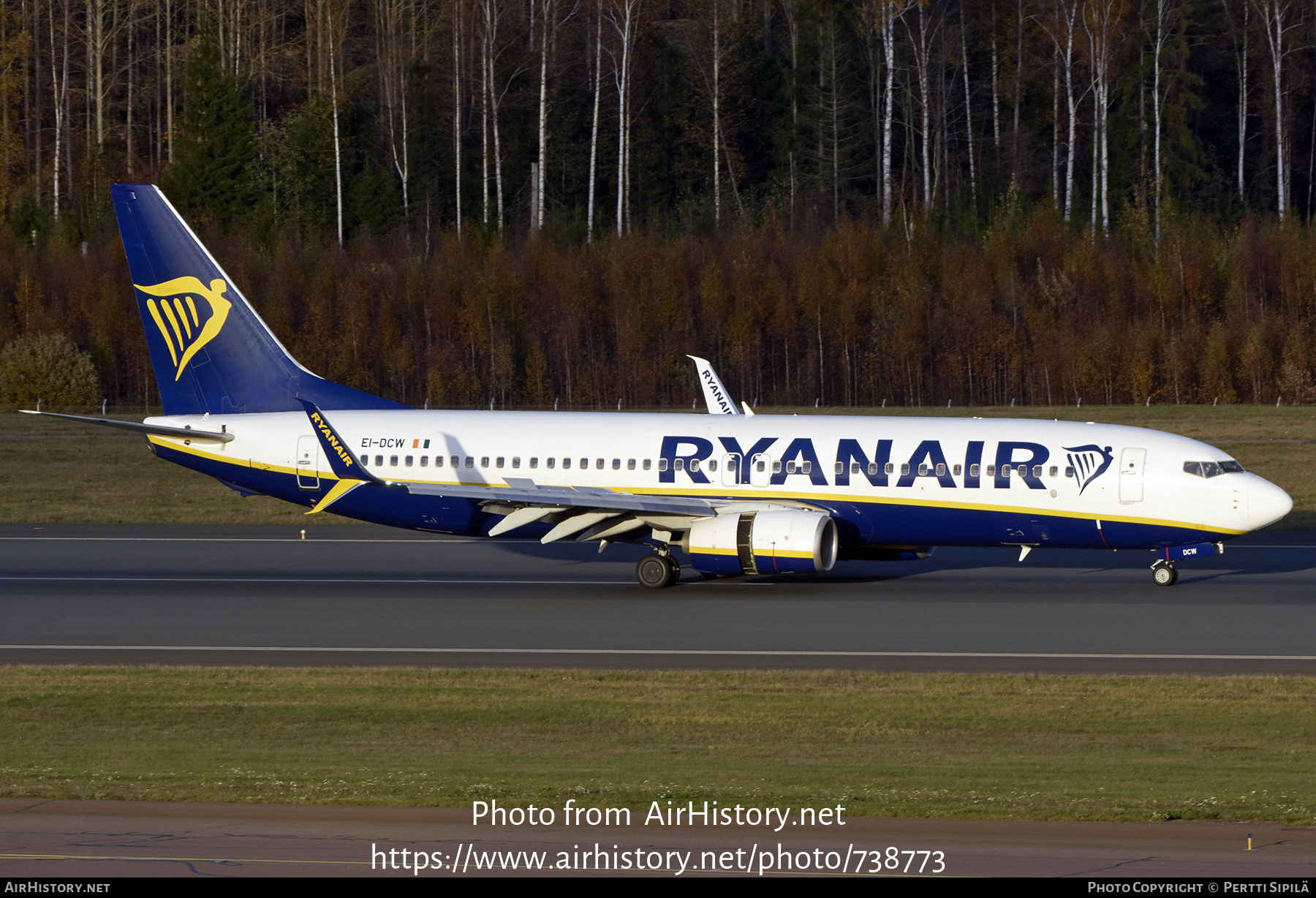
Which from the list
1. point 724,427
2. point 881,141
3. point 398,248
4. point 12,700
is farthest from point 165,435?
point 881,141

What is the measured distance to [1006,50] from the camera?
78.1 metres

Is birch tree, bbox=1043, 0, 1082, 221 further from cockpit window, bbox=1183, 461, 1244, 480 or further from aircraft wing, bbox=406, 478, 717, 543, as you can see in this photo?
aircraft wing, bbox=406, 478, 717, 543

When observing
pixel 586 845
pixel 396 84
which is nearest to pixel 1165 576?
pixel 586 845

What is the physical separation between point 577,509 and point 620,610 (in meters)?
2.53

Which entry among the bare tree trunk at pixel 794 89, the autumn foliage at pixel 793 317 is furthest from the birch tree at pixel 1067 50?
the bare tree trunk at pixel 794 89

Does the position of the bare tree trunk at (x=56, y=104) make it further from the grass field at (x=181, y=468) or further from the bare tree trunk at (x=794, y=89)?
the bare tree trunk at (x=794, y=89)

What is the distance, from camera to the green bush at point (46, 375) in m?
58.1

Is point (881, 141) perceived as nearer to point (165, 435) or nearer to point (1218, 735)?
point (165, 435)

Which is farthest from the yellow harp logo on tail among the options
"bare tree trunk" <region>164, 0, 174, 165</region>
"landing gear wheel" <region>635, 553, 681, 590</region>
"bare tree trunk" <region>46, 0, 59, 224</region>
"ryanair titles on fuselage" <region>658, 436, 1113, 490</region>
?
"bare tree trunk" <region>164, 0, 174, 165</region>

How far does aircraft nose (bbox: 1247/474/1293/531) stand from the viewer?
85.6 feet

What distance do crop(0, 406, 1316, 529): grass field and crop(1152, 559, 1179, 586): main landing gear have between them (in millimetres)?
12120

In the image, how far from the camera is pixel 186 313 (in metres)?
31.4

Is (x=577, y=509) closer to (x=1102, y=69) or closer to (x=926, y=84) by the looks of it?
(x=1102, y=69)

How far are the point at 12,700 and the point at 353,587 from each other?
10351 millimetres
